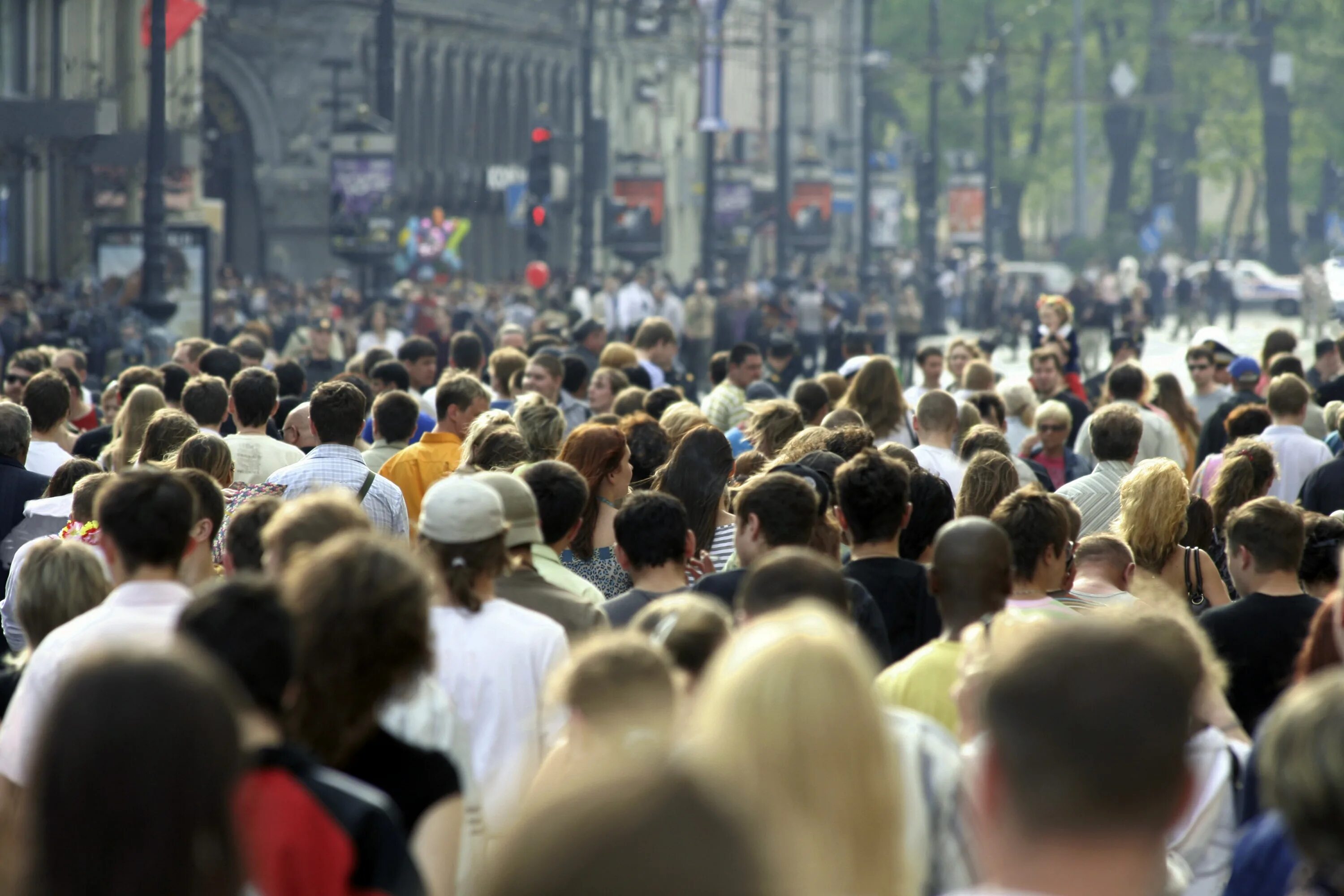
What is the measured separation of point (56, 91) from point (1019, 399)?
23766 mm

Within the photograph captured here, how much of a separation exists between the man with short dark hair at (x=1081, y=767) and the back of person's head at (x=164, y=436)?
6.28m

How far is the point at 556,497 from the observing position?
678 cm

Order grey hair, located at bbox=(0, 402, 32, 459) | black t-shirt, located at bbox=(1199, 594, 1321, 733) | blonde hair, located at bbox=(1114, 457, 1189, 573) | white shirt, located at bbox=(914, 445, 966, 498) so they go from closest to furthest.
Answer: black t-shirt, located at bbox=(1199, 594, 1321, 733)
blonde hair, located at bbox=(1114, 457, 1189, 573)
grey hair, located at bbox=(0, 402, 32, 459)
white shirt, located at bbox=(914, 445, 966, 498)

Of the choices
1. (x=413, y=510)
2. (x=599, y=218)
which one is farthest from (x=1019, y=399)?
(x=599, y=218)

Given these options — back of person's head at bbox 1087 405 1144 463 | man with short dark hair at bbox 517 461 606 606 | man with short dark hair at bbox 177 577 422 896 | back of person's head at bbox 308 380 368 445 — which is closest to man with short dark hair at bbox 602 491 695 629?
man with short dark hair at bbox 517 461 606 606

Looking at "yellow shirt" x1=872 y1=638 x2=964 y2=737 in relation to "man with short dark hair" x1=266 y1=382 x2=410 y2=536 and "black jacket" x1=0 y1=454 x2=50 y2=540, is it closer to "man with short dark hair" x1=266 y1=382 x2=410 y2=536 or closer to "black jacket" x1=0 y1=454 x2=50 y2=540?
"man with short dark hair" x1=266 y1=382 x2=410 y2=536

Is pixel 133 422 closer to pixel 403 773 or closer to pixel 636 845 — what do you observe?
pixel 403 773

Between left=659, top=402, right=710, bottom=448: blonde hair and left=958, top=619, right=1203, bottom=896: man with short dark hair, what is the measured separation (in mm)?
7051

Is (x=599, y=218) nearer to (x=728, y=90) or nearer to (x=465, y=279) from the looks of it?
(x=465, y=279)

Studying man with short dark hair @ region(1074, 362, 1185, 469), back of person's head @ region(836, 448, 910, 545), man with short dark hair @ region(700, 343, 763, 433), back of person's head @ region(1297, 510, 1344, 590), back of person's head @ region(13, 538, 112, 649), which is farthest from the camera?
man with short dark hair @ region(700, 343, 763, 433)

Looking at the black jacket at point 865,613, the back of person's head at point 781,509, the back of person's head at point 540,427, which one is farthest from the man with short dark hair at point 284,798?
the back of person's head at point 540,427

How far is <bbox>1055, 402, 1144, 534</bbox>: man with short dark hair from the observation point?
31.4 feet

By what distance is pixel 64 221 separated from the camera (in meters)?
34.7

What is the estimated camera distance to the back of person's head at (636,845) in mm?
1860
